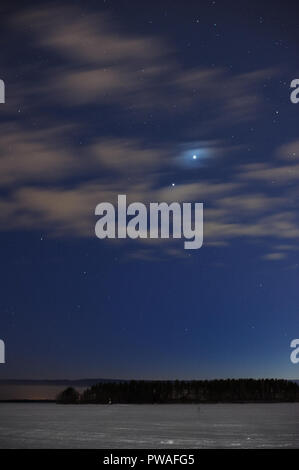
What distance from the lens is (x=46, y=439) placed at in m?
49.4

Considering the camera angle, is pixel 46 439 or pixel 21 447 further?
pixel 46 439

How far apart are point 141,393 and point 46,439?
14341cm

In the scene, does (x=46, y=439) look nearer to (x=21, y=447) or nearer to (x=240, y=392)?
(x=21, y=447)

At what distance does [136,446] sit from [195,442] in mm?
6003

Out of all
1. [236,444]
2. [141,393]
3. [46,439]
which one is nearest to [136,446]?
[236,444]
